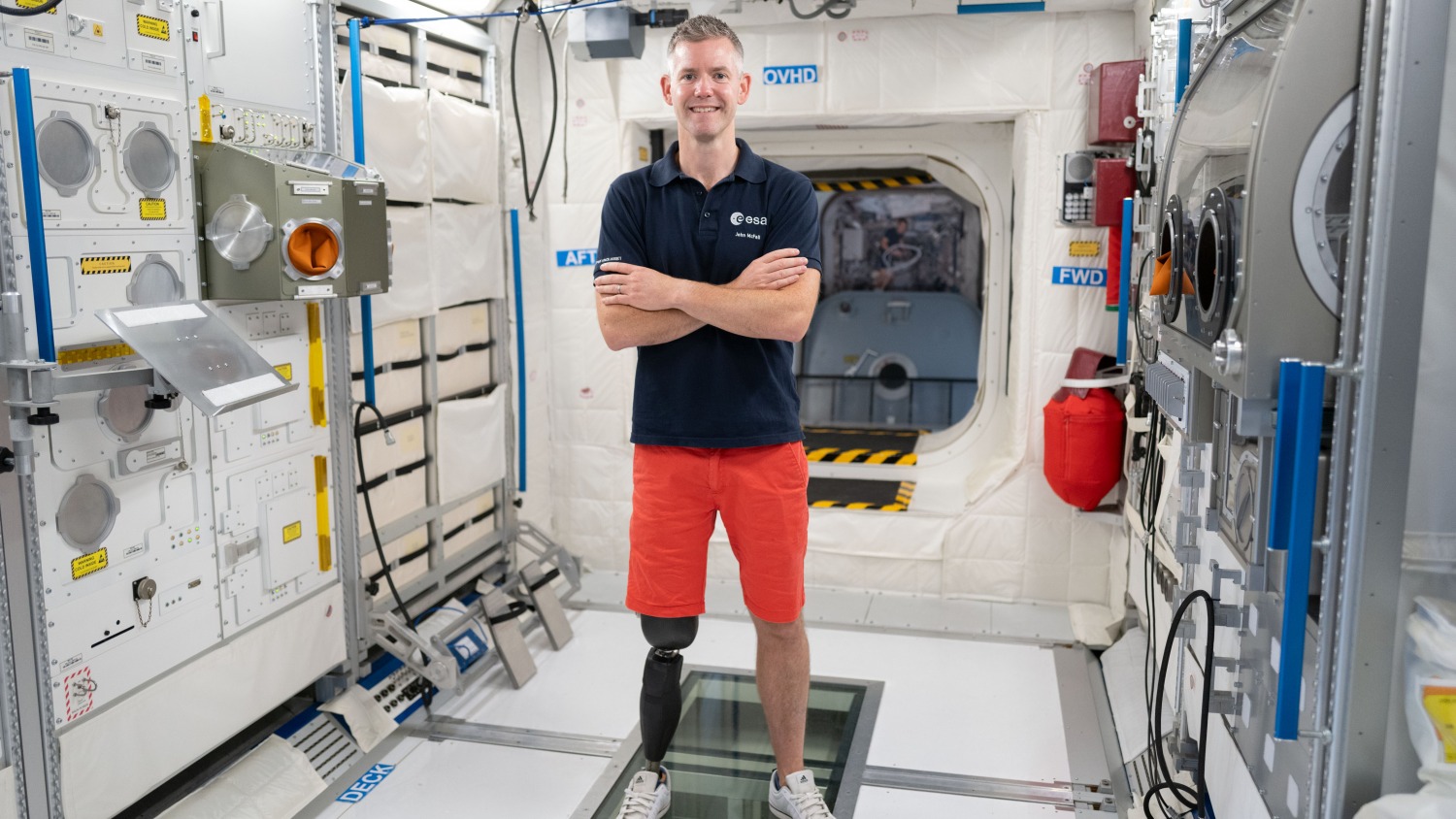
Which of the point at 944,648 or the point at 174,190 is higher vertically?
the point at 174,190

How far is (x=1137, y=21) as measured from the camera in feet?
15.1

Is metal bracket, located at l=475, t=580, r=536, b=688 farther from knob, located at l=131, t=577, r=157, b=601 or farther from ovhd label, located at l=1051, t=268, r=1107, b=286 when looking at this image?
ovhd label, located at l=1051, t=268, r=1107, b=286

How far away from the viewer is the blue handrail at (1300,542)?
1.80m

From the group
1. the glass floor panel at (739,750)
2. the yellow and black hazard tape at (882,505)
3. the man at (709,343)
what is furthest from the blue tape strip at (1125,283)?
the man at (709,343)

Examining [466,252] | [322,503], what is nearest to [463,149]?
[466,252]

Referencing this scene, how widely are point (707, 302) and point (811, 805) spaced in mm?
1488

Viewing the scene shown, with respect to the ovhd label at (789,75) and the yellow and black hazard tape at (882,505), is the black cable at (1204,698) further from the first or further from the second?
the ovhd label at (789,75)

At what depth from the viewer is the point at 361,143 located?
3.82 metres

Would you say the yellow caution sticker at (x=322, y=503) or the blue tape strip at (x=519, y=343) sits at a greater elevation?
the blue tape strip at (x=519, y=343)

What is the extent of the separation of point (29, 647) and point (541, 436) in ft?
9.93

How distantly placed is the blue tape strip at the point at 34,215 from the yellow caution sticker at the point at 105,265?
12cm

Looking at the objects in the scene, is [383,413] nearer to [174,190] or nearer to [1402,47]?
[174,190]

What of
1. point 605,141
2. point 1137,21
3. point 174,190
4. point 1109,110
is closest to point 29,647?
point 174,190

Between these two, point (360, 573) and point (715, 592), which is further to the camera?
point (715, 592)
